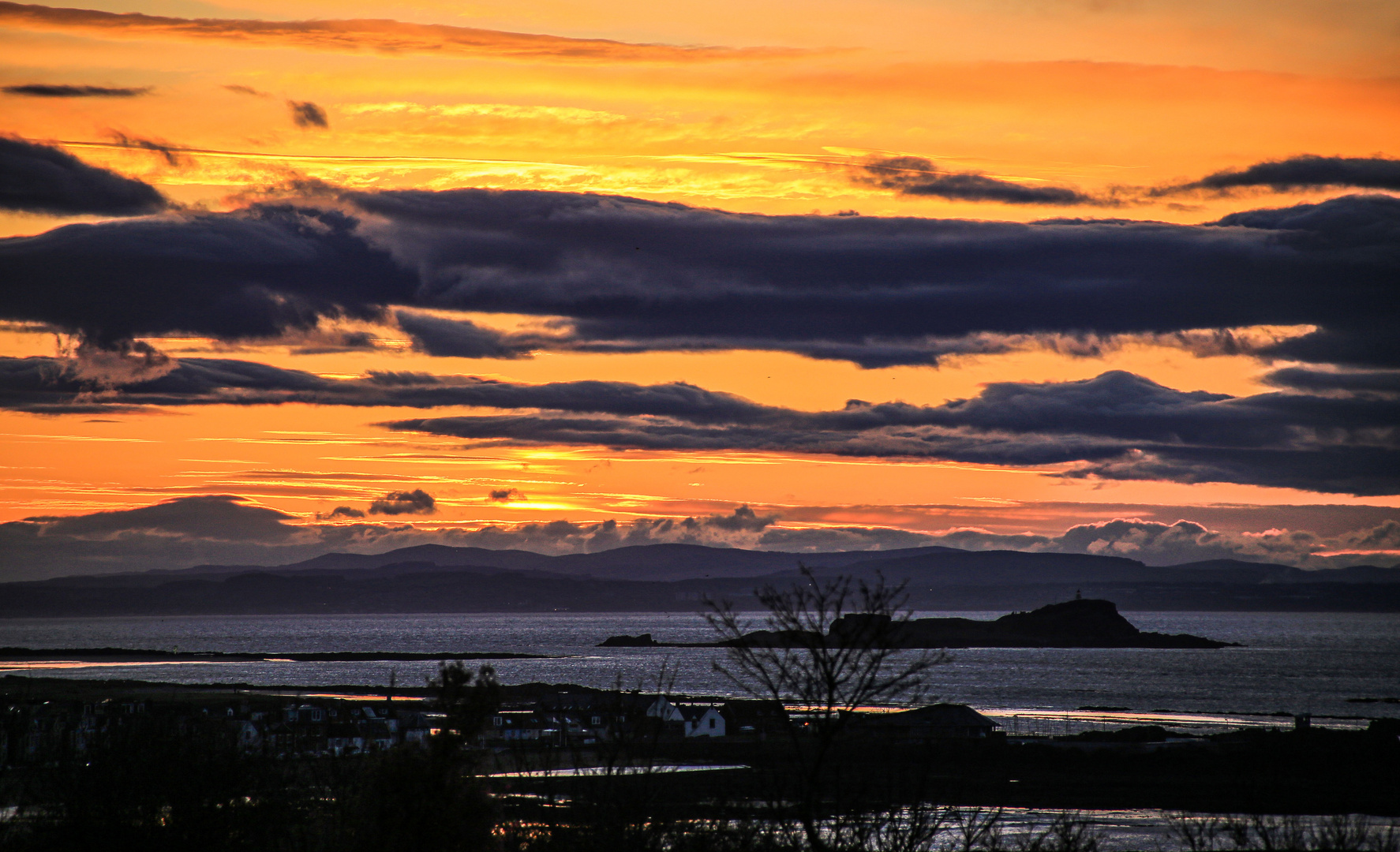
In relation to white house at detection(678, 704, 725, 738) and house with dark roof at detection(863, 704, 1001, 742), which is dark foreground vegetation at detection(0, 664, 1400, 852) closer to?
house with dark roof at detection(863, 704, 1001, 742)

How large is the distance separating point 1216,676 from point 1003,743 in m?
103

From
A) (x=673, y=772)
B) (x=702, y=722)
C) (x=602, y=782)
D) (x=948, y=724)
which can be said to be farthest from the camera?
(x=702, y=722)

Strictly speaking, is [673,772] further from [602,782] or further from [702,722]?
[702,722]

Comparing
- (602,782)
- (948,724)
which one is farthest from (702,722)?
(602,782)

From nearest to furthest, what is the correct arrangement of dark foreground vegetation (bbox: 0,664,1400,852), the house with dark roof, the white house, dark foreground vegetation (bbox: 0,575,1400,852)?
1. dark foreground vegetation (bbox: 0,575,1400,852)
2. dark foreground vegetation (bbox: 0,664,1400,852)
3. the house with dark roof
4. the white house

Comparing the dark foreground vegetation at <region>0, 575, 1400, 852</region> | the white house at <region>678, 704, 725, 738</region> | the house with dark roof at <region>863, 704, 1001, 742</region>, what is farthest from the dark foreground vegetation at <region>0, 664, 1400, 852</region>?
the white house at <region>678, 704, 725, 738</region>

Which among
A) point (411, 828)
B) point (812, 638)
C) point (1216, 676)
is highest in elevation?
point (812, 638)

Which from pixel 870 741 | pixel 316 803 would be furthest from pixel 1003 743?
pixel 316 803

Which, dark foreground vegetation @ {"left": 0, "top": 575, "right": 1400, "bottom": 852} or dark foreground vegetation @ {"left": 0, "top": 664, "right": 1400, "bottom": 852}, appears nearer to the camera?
dark foreground vegetation @ {"left": 0, "top": 575, "right": 1400, "bottom": 852}

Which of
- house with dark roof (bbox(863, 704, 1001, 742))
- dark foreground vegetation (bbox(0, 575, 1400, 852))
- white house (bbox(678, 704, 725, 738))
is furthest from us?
white house (bbox(678, 704, 725, 738))

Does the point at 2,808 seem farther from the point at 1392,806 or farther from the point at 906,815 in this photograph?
the point at 1392,806

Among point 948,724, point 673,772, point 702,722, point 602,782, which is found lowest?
point 702,722

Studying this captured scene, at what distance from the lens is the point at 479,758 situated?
20.3 metres

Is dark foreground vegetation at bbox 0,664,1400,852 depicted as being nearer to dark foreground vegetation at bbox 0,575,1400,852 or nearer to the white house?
dark foreground vegetation at bbox 0,575,1400,852
